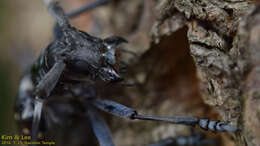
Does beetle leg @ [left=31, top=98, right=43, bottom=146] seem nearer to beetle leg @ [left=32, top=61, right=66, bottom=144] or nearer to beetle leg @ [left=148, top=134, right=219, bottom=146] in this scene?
beetle leg @ [left=32, top=61, right=66, bottom=144]

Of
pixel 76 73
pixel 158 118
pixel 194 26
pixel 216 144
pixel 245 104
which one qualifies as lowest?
pixel 216 144

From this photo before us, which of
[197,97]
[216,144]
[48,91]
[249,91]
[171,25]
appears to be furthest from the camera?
[197,97]

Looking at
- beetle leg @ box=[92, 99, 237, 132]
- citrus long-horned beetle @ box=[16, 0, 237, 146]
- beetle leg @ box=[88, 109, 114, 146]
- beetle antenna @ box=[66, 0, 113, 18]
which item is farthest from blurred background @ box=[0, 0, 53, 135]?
beetle leg @ box=[92, 99, 237, 132]

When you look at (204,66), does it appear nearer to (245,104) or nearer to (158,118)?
(245,104)

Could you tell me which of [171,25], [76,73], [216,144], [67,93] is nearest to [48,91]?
[76,73]

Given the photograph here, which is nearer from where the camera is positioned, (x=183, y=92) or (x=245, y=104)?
(x=245, y=104)
